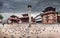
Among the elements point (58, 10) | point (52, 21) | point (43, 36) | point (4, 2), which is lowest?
point (43, 36)

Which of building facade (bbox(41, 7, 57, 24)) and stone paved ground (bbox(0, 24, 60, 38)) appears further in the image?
building facade (bbox(41, 7, 57, 24))

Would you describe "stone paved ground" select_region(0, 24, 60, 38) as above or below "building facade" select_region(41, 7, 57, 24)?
below

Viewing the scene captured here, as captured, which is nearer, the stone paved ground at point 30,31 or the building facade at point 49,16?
the stone paved ground at point 30,31

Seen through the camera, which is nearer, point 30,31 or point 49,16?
point 30,31

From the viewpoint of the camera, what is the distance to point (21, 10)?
302 cm

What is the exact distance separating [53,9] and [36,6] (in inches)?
14.0

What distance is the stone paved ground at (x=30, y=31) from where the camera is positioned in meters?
2.72

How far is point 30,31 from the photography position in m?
2.82

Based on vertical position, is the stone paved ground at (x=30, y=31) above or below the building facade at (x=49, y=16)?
below

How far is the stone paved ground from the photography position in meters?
2.72

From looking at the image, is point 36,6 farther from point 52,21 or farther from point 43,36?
point 43,36

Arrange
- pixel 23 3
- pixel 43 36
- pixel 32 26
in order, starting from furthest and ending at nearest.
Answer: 1. pixel 23 3
2. pixel 32 26
3. pixel 43 36

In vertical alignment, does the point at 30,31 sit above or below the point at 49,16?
below

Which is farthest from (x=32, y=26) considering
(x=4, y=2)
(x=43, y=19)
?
(x=4, y=2)
